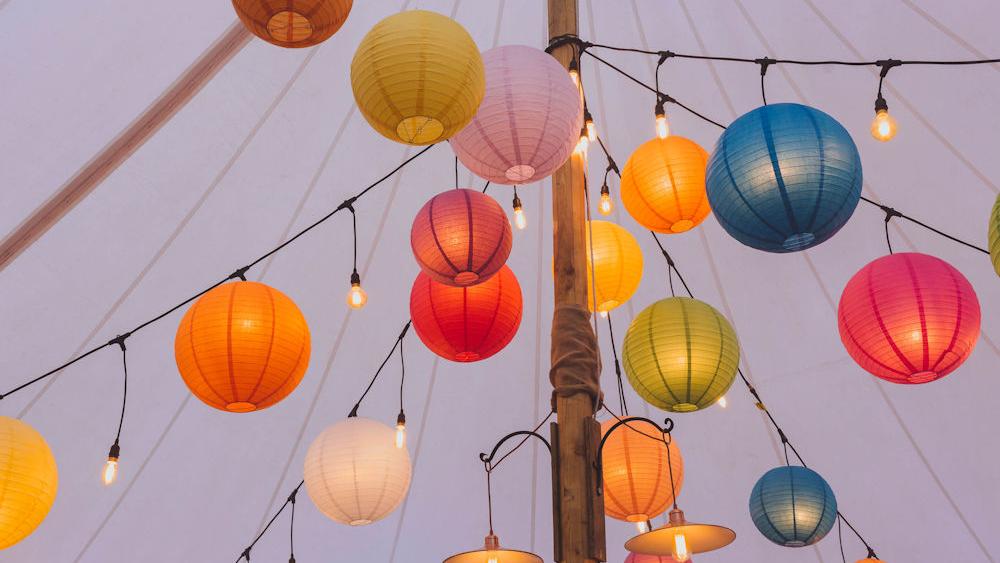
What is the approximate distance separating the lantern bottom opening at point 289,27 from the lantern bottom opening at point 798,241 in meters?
1.40

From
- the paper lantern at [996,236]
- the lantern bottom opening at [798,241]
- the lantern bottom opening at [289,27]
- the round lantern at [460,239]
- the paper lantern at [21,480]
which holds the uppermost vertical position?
the lantern bottom opening at [289,27]

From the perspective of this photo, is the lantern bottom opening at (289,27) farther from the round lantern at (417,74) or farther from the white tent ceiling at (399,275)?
the white tent ceiling at (399,275)

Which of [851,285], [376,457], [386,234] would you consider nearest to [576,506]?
[376,457]

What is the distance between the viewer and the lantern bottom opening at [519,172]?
274 centimetres

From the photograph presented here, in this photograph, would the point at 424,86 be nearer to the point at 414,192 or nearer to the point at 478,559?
the point at 478,559

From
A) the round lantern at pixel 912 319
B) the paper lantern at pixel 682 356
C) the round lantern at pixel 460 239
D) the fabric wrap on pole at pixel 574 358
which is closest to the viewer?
the round lantern at pixel 912 319

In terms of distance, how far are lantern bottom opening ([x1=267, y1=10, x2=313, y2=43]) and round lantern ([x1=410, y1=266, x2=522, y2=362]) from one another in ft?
3.55

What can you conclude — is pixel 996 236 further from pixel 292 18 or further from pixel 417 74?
pixel 292 18

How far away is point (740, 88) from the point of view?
4.63 meters

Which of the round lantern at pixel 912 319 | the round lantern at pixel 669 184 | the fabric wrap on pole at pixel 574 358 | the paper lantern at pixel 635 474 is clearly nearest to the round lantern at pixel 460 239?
the fabric wrap on pole at pixel 574 358

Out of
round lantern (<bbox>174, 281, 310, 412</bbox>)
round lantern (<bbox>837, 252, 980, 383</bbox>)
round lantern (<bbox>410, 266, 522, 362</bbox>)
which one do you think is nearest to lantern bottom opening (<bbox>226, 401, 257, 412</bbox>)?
round lantern (<bbox>174, 281, 310, 412</bbox>)

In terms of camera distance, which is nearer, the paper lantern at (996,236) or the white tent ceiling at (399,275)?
the paper lantern at (996,236)

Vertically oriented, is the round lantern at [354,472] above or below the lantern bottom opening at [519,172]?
below

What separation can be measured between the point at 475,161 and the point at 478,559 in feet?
4.30
